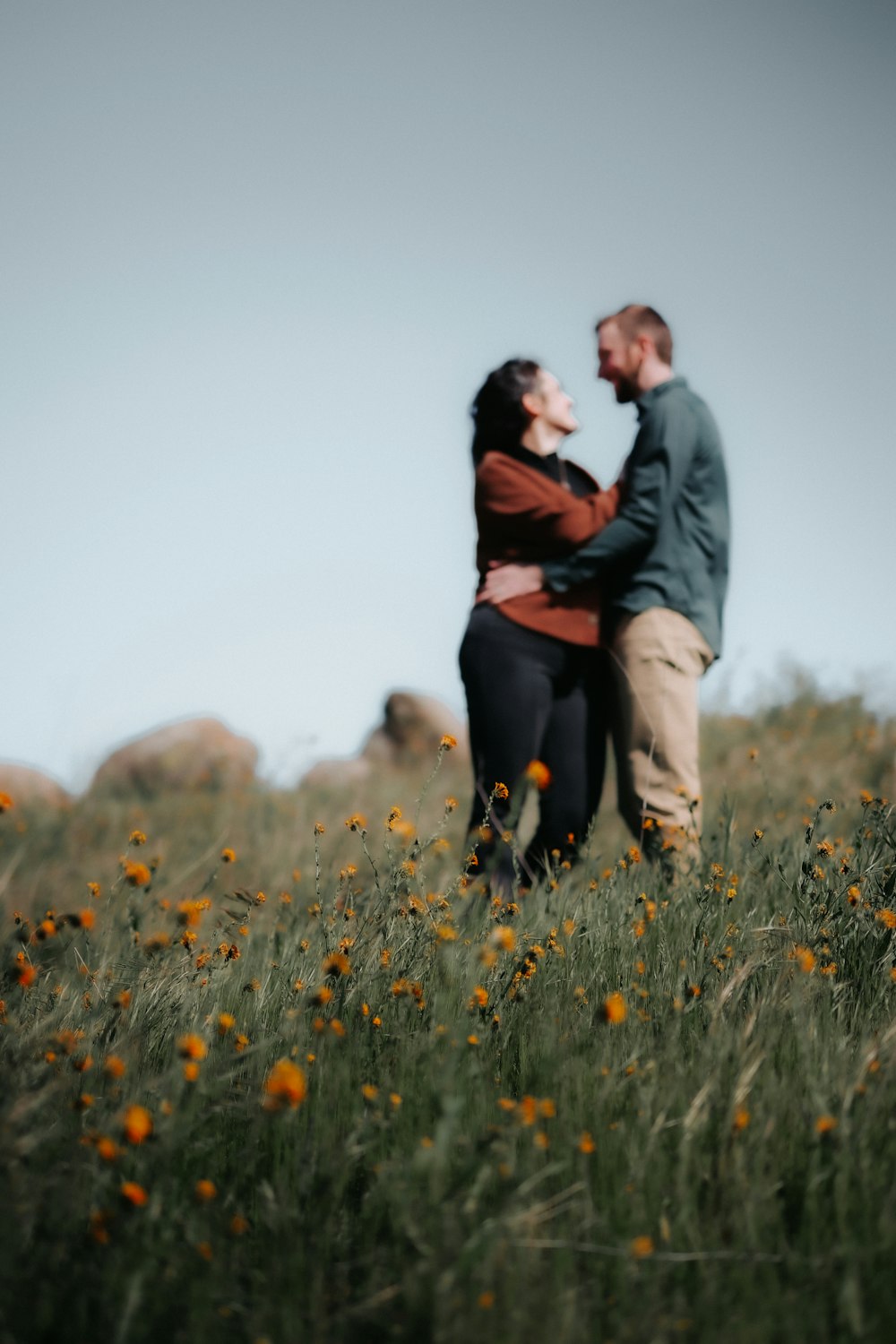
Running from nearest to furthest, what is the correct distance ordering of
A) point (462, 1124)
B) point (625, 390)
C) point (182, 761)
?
point (462, 1124), point (625, 390), point (182, 761)

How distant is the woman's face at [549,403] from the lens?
3775 millimetres

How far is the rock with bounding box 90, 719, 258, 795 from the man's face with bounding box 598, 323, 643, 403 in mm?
7851

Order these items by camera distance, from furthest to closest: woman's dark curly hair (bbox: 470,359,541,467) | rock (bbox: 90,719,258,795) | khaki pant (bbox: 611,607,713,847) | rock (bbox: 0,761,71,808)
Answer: rock (bbox: 90,719,258,795), rock (bbox: 0,761,71,808), woman's dark curly hair (bbox: 470,359,541,467), khaki pant (bbox: 611,607,713,847)

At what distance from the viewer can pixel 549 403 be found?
380 centimetres

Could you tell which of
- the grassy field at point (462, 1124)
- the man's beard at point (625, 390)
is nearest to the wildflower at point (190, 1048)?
the grassy field at point (462, 1124)

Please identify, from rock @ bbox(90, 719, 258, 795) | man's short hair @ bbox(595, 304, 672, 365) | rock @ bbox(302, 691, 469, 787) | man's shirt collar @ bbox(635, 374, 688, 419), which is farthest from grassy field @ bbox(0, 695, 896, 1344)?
rock @ bbox(302, 691, 469, 787)

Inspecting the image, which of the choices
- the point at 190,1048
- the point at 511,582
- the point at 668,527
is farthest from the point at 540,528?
the point at 190,1048

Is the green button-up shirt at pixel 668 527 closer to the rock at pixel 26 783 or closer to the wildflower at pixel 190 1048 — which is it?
the wildflower at pixel 190 1048

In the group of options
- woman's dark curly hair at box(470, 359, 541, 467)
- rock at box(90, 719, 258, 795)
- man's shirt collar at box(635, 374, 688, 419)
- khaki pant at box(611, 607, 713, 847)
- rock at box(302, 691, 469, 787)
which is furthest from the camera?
rock at box(302, 691, 469, 787)

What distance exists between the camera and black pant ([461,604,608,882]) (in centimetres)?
348

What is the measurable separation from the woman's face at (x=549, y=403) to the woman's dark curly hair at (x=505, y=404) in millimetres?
23

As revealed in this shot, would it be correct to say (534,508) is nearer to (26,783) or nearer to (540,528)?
(540,528)

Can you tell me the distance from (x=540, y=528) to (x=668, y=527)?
1.52 ft

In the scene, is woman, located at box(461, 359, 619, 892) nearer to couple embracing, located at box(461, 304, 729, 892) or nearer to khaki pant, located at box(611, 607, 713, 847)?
couple embracing, located at box(461, 304, 729, 892)
